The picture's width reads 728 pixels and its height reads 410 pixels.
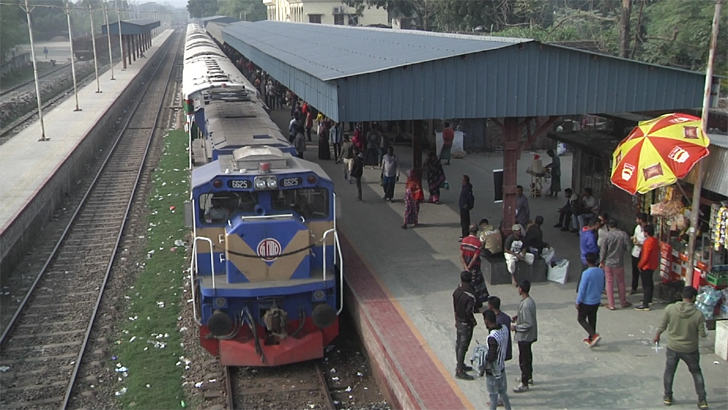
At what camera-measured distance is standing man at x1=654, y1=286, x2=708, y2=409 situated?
852cm

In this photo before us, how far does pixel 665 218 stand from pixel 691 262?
1.51 m

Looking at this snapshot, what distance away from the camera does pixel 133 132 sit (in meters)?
35.8

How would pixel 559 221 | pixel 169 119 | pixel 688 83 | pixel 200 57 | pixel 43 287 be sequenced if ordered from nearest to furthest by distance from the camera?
pixel 688 83 → pixel 43 287 → pixel 559 221 → pixel 200 57 → pixel 169 119

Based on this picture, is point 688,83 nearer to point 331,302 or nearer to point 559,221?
point 559,221

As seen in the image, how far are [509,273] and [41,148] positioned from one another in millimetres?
20364

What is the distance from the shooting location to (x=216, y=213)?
10.9m

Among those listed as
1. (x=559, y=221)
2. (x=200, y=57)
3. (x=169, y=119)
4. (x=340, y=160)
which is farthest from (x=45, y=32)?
(x=559, y=221)

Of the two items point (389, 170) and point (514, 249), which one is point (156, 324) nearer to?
point (514, 249)

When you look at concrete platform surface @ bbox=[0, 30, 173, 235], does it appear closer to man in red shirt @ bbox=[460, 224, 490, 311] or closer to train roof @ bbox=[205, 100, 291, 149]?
train roof @ bbox=[205, 100, 291, 149]

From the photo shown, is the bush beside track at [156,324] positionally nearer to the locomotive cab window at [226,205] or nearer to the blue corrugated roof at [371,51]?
the locomotive cab window at [226,205]

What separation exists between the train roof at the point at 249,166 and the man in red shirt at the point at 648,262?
5.04m

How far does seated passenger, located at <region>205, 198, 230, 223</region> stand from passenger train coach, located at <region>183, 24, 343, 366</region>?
0.01 metres

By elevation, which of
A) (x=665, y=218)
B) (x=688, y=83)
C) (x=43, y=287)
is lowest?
(x=43, y=287)

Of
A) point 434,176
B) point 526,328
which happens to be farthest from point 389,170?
point 526,328
